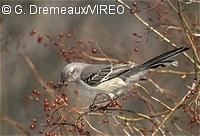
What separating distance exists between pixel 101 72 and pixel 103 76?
3cm

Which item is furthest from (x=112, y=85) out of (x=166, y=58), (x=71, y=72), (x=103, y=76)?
(x=166, y=58)

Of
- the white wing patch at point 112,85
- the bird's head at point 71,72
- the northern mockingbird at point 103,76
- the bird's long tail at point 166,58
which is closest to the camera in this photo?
the bird's long tail at point 166,58

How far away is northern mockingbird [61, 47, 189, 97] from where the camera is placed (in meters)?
3.55

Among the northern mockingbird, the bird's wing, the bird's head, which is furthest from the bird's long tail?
the bird's head

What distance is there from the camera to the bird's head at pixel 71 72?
12.6ft

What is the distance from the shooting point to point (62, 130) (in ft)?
10.0

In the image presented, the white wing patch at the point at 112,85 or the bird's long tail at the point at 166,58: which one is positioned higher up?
the bird's long tail at the point at 166,58

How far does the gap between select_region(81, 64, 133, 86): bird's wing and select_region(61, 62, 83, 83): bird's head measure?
4cm

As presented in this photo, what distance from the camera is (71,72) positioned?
12.8 feet

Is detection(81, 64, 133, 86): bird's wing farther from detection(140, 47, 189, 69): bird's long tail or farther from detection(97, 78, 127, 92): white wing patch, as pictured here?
detection(140, 47, 189, 69): bird's long tail

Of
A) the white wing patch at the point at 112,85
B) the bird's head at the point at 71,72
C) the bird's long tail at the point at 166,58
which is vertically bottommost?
the white wing patch at the point at 112,85

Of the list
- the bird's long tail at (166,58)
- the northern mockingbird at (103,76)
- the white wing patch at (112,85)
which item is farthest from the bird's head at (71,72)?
the bird's long tail at (166,58)

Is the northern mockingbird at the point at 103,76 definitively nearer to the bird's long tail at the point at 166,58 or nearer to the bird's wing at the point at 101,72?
the bird's wing at the point at 101,72

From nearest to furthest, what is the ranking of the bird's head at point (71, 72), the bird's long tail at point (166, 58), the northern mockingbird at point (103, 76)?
1. the bird's long tail at point (166, 58)
2. the northern mockingbird at point (103, 76)
3. the bird's head at point (71, 72)
